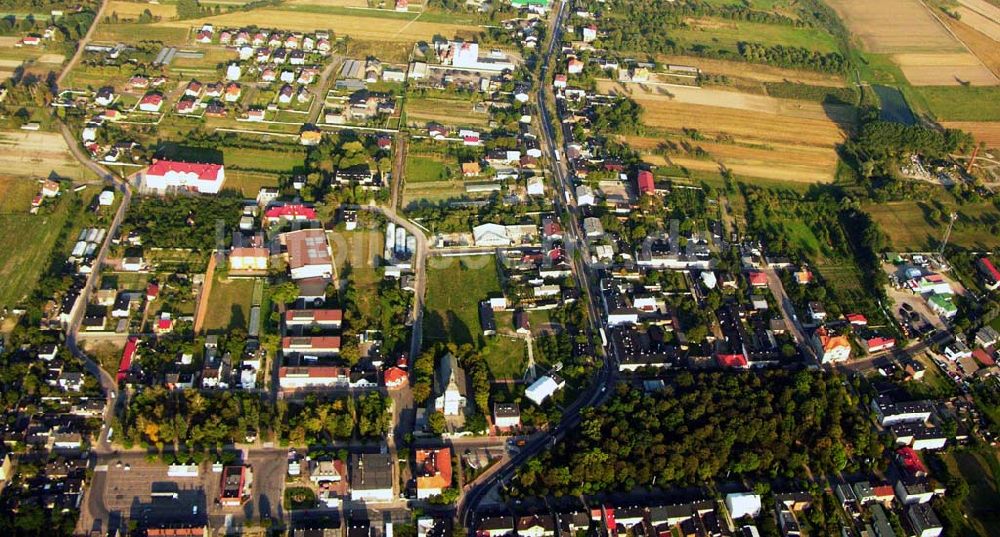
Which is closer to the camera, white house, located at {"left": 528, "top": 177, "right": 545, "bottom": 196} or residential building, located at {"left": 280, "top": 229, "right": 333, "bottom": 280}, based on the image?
residential building, located at {"left": 280, "top": 229, "right": 333, "bottom": 280}

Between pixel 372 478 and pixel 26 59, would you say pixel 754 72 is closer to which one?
pixel 372 478

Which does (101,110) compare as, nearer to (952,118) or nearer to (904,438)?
(904,438)

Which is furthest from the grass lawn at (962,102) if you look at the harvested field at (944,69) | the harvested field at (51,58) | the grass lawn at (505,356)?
the harvested field at (51,58)

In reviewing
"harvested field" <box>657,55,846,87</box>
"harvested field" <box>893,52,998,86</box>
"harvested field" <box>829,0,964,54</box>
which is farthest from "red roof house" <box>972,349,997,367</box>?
"harvested field" <box>829,0,964,54</box>

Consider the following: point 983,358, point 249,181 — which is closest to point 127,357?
point 249,181

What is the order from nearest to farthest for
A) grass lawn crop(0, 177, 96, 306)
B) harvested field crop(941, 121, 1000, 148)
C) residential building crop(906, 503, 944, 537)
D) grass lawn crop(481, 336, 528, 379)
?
residential building crop(906, 503, 944, 537)
grass lawn crop(481, 336, 528, 379)
grass lawn crop(0, 177, 96, 306)
harvested field crop(941, 121, 1000, 148)

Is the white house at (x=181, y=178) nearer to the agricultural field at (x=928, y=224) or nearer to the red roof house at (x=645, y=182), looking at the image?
the red roof house at (x=645, y=182)

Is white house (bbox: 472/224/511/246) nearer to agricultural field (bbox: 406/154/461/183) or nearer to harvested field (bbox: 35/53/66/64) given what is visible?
agricultural field (bbox: 406/154/461/183)
